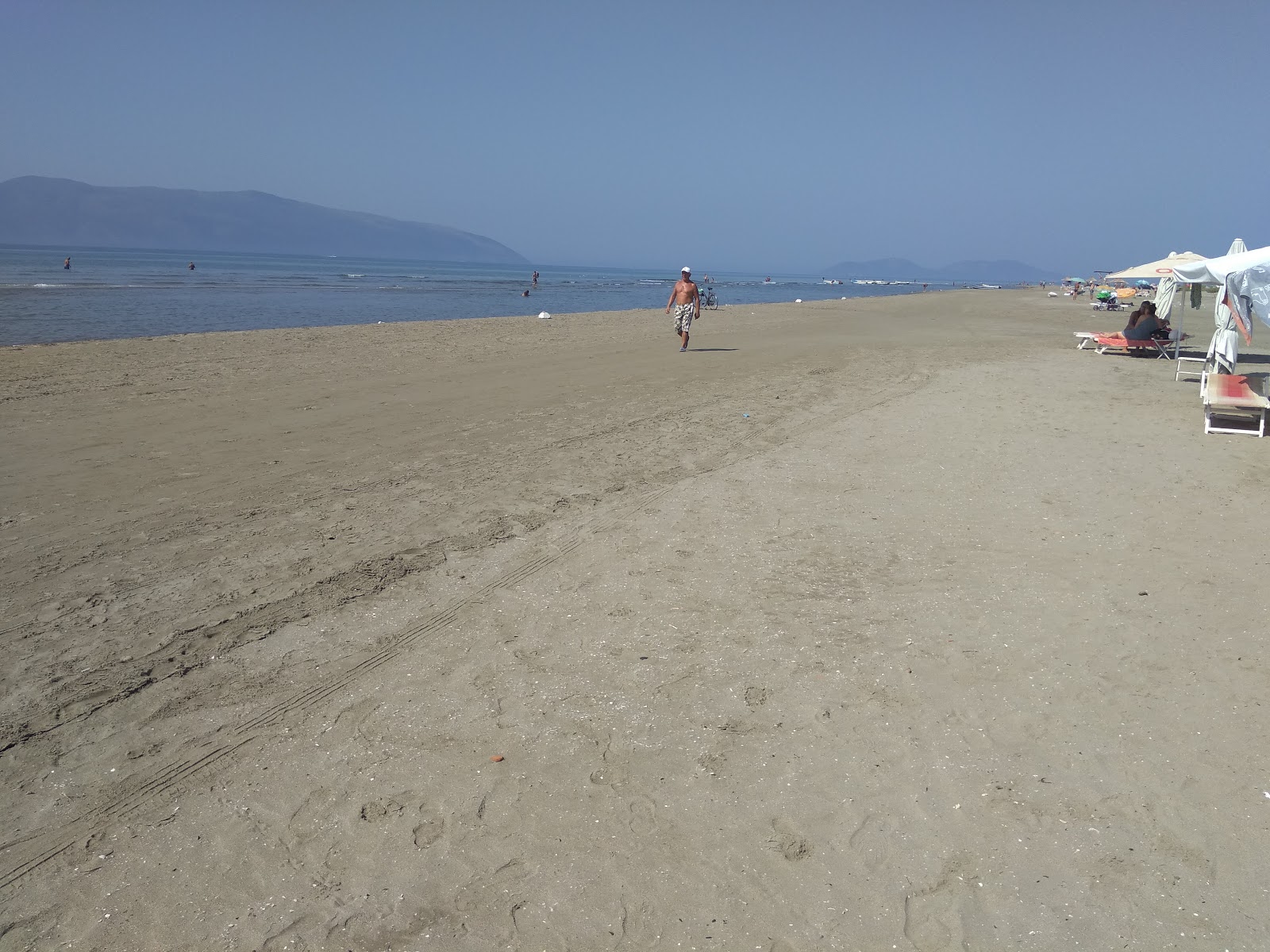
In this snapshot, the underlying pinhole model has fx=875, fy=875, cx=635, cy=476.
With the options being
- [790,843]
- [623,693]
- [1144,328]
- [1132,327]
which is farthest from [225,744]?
[1132,327]

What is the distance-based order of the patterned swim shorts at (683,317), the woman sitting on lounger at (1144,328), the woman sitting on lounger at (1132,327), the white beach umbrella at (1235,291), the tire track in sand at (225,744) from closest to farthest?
the tire track in sand at (225,744), the white beach umbrella at (1235,291), the patterned swim shorts at (683,317), the woman sitting on lounger at (1144,328), the woman sitting on lounger at (1132,327)

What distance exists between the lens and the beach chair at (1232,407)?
9305mm

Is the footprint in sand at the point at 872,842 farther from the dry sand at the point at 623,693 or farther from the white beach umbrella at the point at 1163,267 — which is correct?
the white beach umbrella at the point at 1163,267

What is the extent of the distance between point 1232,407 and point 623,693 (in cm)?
857

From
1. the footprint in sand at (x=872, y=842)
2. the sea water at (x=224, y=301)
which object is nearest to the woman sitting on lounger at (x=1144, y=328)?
the footprint in sand at (x=872, y=842)

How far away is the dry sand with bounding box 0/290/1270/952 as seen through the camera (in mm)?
2729

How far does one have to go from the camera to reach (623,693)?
392 centimetres

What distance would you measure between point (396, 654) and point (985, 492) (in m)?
4.87

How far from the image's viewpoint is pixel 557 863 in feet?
9.45

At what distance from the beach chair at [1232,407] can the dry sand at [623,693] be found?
66.3 inches

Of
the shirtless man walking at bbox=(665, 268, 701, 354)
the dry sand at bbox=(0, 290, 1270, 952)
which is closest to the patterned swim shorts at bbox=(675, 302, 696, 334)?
the shirtless man walking at bbox=(665, 268, 701, 354)

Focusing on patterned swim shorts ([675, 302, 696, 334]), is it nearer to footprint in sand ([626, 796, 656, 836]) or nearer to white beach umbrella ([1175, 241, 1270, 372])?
white beach umbrella ([1175, 241, 1270, 372])

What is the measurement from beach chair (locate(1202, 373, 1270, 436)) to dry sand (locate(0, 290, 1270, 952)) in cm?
168

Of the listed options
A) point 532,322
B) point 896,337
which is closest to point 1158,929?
point 896,337
